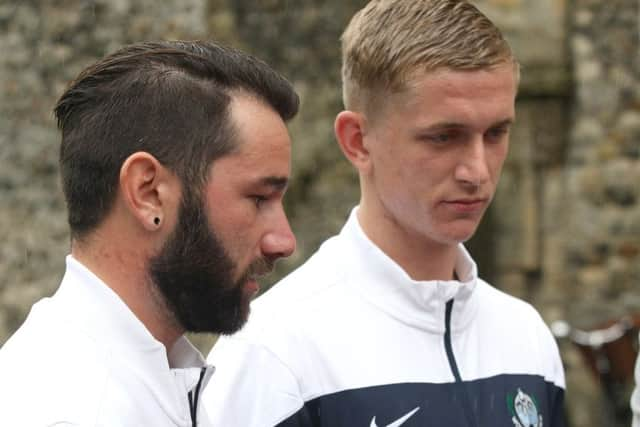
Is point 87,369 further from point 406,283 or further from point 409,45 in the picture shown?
point 409,45

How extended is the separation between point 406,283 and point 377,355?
0.19m

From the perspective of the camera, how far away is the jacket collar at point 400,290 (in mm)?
2947

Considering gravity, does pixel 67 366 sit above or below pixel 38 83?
below

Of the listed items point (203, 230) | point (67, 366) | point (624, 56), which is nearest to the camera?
point (67, 366)

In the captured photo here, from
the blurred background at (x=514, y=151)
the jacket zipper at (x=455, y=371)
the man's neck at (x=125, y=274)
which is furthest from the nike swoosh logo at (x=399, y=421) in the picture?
the blurred background at (x=514, y=151)

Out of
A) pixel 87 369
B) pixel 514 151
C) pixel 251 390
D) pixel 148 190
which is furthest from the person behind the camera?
pixel 514 151

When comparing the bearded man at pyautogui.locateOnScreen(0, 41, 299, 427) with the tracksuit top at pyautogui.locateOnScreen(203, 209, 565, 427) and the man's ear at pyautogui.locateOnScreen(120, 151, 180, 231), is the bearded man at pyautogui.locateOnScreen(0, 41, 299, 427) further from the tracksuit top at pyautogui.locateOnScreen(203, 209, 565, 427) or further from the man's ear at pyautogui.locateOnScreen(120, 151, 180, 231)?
the tracksuit top at pyautogui.locateOnScreen(203, 209, 565, 427)

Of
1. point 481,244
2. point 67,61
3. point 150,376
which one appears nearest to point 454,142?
point 150,376

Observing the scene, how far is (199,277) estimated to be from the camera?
2385 millimetres

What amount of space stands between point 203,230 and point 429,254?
80 centimetres

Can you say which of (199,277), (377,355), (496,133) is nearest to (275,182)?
(199,277)

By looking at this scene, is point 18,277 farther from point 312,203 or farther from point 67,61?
point 312,203

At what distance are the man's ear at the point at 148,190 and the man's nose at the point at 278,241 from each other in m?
0.20

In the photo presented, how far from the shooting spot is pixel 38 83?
7.50 metres
